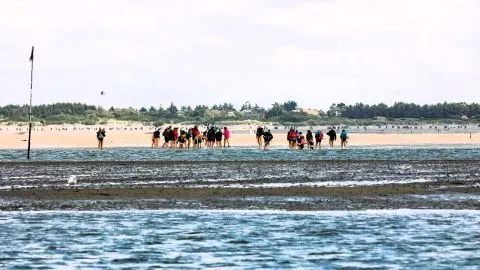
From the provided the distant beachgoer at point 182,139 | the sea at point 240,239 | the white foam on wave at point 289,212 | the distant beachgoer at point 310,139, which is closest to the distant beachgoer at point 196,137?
the distant beachgoer at point 182,139

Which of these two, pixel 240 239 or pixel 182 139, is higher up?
pixel 182 139

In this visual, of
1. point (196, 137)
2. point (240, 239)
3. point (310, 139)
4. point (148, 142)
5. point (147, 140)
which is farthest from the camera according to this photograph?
point (147, 140)

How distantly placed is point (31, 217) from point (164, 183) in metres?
11.5

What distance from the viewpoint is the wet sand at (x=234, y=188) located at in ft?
91.6

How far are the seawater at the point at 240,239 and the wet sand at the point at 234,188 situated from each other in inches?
75.1

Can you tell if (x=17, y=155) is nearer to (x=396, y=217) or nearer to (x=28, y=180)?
(x=28, y=180)

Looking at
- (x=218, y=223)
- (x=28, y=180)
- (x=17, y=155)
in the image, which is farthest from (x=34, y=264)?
(x=17, y=155)

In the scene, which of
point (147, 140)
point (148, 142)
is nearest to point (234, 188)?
point (148, 142)

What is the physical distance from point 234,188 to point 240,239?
12.4 metres

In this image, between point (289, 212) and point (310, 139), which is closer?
point (289, 212)

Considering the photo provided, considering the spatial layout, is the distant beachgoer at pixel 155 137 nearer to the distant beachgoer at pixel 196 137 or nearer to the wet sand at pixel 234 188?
the distant beachgoer at pixel 196 137

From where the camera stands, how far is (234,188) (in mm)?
33062

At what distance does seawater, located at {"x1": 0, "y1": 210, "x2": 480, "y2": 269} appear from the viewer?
58.3 ft

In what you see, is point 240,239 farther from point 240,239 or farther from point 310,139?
point 310,139
